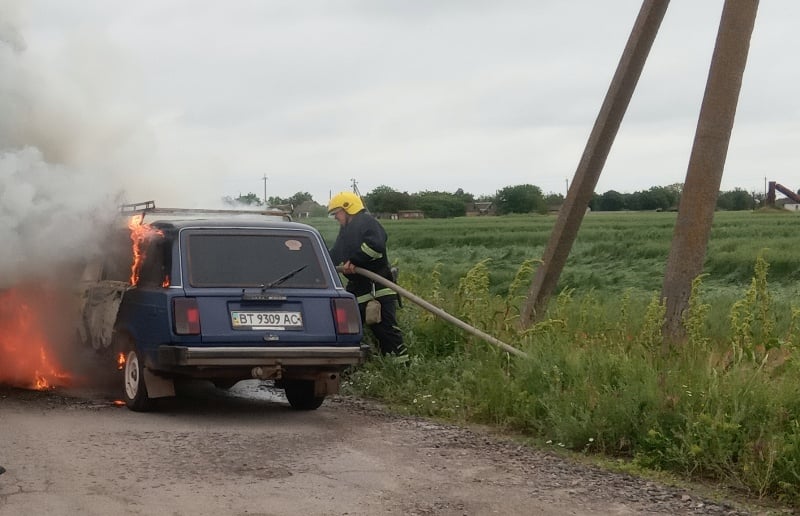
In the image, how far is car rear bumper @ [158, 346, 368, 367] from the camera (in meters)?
8.32

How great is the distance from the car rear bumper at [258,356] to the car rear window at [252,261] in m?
0.64

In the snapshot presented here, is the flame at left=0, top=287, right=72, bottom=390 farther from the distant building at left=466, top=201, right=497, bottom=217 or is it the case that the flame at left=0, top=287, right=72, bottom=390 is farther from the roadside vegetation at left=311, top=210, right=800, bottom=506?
the distant building at left=466, top=201, right=497, bottom=217

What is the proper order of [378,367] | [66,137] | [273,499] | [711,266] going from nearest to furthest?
[273,499], [378,367], [66,137], [711,266]

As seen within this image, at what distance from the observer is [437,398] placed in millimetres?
9281

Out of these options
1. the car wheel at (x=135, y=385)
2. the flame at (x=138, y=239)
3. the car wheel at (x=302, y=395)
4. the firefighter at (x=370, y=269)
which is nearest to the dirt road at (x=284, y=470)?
the car wheel at (x=135, y=385)

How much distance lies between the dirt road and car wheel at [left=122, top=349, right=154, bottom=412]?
14 centimetres

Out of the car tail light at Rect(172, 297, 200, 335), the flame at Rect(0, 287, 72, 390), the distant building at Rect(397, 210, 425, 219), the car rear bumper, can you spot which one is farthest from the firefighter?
the distant building at Rect(397, 210, 425, 219)

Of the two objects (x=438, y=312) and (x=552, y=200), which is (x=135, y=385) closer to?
(x=438, y=312)

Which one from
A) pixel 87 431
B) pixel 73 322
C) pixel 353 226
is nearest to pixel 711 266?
pixel 353 226

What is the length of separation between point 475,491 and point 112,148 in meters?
7.83

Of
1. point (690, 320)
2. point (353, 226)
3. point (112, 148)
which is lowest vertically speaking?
point (690, 320)

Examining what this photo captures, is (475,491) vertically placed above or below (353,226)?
below

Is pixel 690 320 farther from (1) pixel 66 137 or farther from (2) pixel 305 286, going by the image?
(1) pixel 66 137

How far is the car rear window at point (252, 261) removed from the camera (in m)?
8.88
